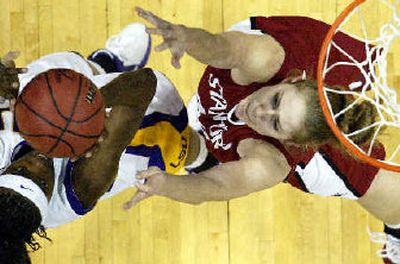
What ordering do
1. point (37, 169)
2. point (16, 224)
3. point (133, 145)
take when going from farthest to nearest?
point (133, 145) → point (37, 169) → point (16, 224)

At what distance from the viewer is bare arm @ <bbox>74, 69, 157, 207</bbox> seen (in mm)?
1497

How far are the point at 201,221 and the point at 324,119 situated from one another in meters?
→ 0.94

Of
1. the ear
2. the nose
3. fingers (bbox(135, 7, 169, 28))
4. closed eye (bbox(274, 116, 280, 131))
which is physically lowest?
closed eye (bbox(274, 116, 280, 131))

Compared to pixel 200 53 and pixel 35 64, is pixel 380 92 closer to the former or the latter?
pixel 200 53

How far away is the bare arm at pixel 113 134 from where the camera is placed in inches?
58.9

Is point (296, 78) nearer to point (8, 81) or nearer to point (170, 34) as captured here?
point (170, 34)

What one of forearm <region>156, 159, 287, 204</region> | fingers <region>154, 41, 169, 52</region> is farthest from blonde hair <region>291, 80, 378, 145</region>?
fingers <region>154, 41, 169, 52</region>

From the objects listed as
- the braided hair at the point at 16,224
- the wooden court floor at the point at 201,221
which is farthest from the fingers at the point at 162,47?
Answer: the wooden court floor at the point at 201,221

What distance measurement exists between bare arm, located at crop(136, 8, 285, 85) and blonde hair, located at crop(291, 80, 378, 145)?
0.11m

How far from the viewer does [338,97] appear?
1545mm

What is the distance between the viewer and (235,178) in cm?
155

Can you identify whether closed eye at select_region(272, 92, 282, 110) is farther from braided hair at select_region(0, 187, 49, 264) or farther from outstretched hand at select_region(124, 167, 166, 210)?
braided hair at select_region(0, 187, 49, 264)

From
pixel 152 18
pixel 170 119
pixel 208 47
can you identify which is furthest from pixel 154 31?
pixel 170 119

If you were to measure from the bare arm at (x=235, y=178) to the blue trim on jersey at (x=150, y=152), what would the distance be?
23cm
